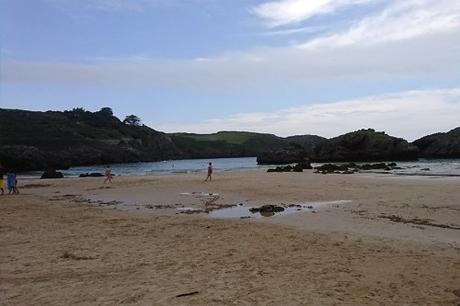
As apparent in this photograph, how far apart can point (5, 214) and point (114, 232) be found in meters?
8.04

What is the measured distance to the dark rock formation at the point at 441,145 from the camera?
314 ft

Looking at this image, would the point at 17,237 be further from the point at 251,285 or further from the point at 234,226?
the point at 251,285

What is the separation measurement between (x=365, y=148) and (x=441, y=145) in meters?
19.5

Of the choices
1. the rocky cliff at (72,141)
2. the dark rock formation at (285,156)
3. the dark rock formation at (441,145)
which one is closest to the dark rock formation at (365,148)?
the dark rock formation at (285,156)

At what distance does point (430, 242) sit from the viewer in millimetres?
12141

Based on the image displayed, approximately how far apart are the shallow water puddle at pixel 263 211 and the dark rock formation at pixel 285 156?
8290 centimetres

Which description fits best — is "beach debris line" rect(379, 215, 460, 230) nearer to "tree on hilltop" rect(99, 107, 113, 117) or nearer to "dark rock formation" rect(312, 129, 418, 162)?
"dark rock formation" rect(312, 129, 418, 162)

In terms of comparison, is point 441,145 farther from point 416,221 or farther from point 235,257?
point 235,257

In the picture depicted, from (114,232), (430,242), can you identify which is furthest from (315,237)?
(114,232)

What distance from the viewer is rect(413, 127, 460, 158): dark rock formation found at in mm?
95812

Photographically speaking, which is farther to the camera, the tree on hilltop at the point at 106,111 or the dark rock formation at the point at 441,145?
the tree on hilltop at the point at 106,111

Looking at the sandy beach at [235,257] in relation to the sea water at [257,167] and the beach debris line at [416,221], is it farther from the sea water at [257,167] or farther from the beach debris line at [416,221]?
the sea water at [257,167]

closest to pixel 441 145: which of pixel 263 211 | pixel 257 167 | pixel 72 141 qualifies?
pixel 257 167

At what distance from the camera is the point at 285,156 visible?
353ft
